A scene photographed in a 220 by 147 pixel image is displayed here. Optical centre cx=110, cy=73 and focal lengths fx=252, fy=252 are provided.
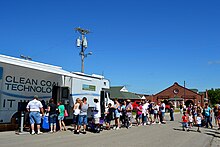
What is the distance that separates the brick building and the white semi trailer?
2009 inches

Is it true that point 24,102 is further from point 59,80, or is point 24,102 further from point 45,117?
point 59,80

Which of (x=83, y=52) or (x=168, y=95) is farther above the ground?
(x=83, y=52)

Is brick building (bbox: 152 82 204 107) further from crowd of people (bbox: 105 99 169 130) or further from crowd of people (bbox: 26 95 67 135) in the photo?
crowd of people (bbox: 26 95 67 135)

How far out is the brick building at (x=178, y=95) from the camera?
6594cm

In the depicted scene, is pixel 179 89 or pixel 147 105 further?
pixel 179 89

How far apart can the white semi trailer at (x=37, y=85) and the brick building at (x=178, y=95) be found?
5102cm

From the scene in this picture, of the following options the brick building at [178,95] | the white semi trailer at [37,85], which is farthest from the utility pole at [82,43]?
the brick building at [178,95]

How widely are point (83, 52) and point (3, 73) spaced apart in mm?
20859

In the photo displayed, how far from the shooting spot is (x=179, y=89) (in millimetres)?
68625

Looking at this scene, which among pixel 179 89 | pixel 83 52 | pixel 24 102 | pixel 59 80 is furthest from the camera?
pixel 179 89

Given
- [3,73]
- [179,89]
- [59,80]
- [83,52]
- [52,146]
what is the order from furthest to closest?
[179,89]
[83,52]
[59,80]
[3,73]
[52,146]

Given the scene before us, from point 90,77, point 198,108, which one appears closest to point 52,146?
point 90,77

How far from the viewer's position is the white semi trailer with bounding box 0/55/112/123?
1213cm

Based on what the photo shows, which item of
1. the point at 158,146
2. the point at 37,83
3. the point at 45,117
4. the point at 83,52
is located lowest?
the point at 158,146
